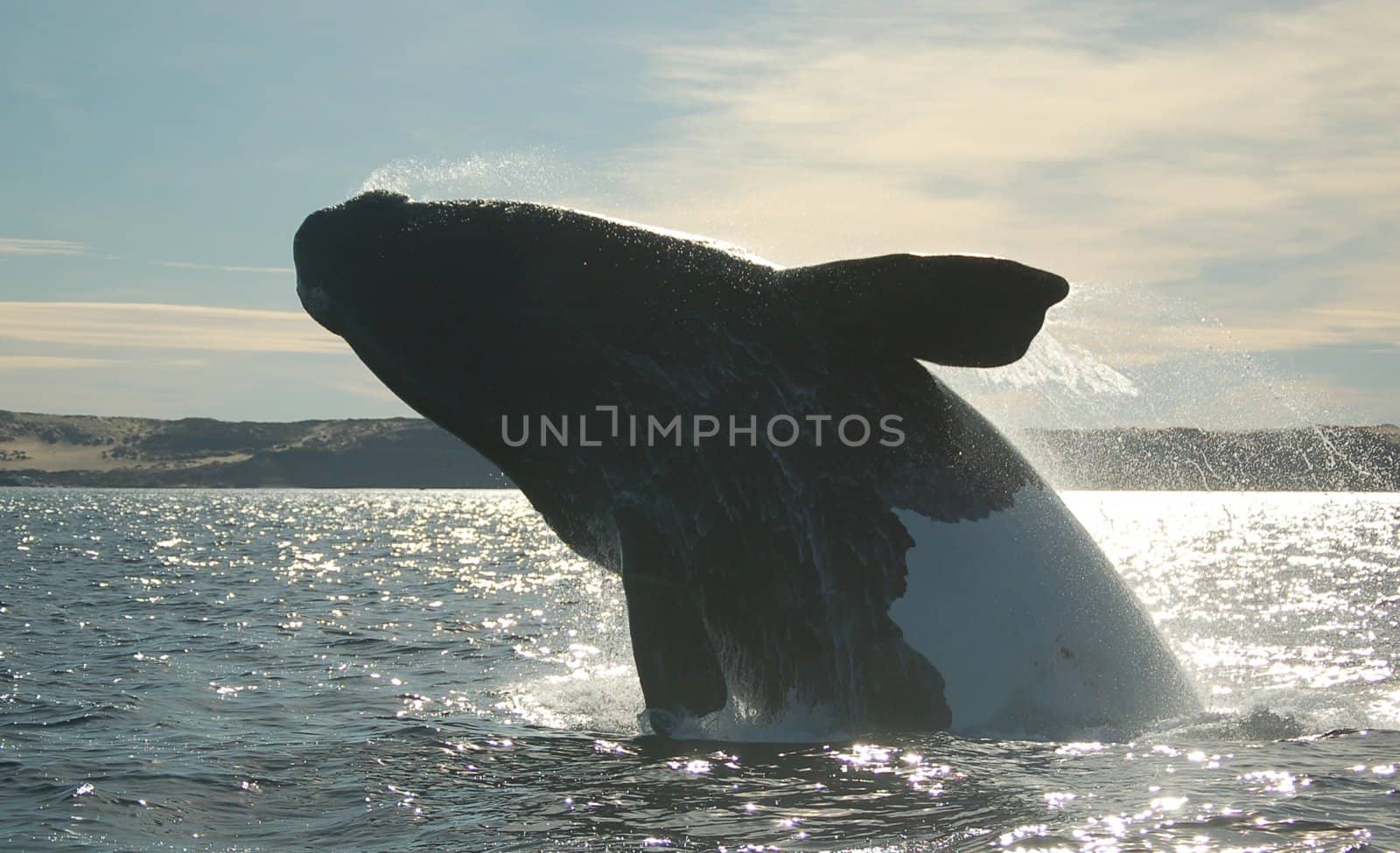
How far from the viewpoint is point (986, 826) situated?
7.23 meters

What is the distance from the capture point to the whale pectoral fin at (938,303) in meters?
7.96

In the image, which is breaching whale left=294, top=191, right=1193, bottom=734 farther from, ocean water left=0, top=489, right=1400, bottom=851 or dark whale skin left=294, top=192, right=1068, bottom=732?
ocean water left=0, top=489, right=1400, bottom=851

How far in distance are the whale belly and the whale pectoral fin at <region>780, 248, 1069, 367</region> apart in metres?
1.21

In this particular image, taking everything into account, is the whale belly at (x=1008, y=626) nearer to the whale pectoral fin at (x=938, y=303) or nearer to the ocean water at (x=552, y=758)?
the ocean water at (x=552, y=758)

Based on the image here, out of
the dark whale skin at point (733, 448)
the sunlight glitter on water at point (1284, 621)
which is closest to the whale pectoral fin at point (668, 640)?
the dark whale skin at point (733, 448)

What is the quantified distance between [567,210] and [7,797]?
5.47m

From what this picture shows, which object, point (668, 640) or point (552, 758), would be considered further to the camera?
point (552, 758)

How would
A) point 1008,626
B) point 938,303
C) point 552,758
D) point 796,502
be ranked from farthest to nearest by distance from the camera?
point 552,758 → point 796,502 → point 1008,626 → point 938,303

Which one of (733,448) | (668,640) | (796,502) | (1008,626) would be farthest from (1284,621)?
(668,640)

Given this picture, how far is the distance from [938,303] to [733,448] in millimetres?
1730

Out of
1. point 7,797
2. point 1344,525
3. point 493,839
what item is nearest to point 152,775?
point 7,797

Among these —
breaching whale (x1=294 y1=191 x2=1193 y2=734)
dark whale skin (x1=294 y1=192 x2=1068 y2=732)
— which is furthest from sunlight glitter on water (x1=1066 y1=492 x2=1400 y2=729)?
dark whale skin (x1=294 y1=192 x2=1068 y2=732)

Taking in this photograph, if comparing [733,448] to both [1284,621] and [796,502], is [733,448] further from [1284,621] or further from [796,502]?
[1284,621]

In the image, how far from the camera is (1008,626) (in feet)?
28.8
